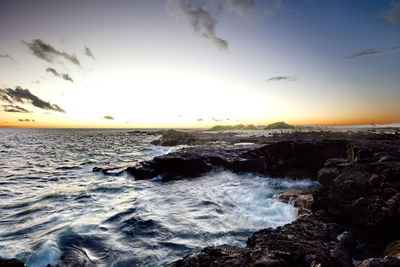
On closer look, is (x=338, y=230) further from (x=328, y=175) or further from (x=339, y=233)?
(x=328, y=175)

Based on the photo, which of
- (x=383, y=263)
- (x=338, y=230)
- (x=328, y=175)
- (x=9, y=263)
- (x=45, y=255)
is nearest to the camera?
(x=383, y=263)

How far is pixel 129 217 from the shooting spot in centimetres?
992

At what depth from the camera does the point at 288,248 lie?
185 inches

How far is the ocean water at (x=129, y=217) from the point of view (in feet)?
22.8

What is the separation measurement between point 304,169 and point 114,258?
16.6 metres

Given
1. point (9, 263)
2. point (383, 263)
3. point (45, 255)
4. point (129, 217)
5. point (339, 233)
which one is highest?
point (383, 263)

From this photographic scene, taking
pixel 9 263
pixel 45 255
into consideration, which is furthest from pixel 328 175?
pixel 9 263

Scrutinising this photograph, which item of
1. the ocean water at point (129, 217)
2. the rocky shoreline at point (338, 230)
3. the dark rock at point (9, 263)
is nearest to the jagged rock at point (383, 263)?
the rocky shoreline at point (338, 230)

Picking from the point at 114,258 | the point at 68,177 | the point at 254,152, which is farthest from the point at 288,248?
the point at 68,177

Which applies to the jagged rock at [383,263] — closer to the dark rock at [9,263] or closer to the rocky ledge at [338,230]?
the rocky ledge at [338,230]

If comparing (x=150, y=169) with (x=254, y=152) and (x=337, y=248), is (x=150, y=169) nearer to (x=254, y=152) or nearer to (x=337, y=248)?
(x=254, y=152)

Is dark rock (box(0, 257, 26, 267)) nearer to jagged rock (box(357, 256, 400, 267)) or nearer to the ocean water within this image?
the ocean water

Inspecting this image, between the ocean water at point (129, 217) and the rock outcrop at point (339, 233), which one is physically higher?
the rock outcrop at point (339, 233)

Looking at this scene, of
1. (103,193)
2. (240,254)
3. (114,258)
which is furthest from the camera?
(103,193)
